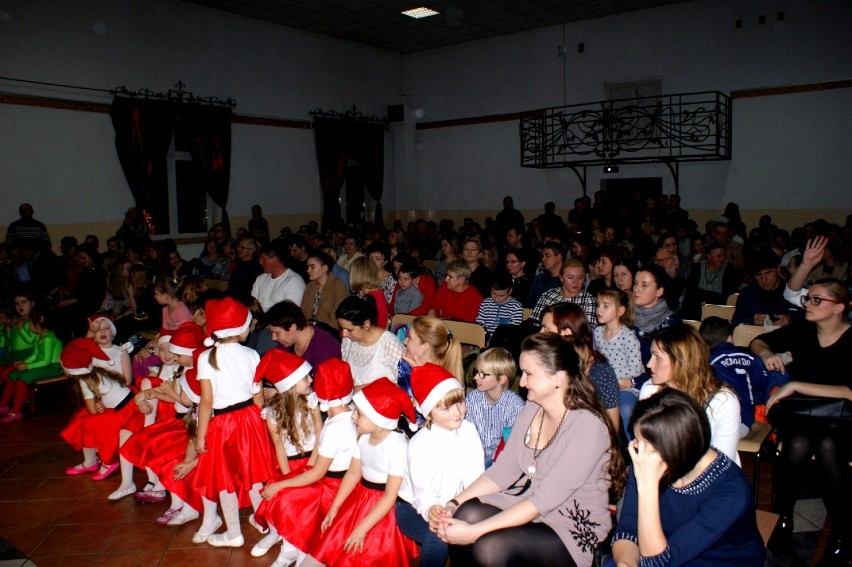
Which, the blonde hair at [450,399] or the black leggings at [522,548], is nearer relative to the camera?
the black leggings at [522,548]

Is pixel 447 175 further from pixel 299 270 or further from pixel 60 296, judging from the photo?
pixel 60 296

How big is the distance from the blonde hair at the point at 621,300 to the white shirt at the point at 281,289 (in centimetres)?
277

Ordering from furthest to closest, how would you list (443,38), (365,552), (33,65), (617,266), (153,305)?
(443,38)
(33,65)
(153,305)
(617,266)
(365,552)

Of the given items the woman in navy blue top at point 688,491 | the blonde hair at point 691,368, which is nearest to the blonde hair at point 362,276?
the blonde hair at point 691,368

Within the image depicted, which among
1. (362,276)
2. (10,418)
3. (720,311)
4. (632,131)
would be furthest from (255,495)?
(632,131)

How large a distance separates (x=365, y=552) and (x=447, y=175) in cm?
1255

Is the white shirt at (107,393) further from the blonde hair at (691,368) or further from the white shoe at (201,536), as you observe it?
the blonde hair at (691,368)

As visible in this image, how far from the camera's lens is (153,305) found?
6215mm

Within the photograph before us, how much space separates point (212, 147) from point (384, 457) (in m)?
9.92

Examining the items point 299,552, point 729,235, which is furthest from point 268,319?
point 729,235

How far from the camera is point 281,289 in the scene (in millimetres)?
5773

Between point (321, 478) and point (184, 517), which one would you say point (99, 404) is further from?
point (321, 478)

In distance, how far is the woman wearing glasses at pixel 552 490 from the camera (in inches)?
92.1

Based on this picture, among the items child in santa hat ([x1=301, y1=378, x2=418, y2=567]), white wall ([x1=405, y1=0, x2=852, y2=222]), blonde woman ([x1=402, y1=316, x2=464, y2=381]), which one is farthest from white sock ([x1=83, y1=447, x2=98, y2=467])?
white wall ([x1=405, y1=0, x2=852, y2=222])
